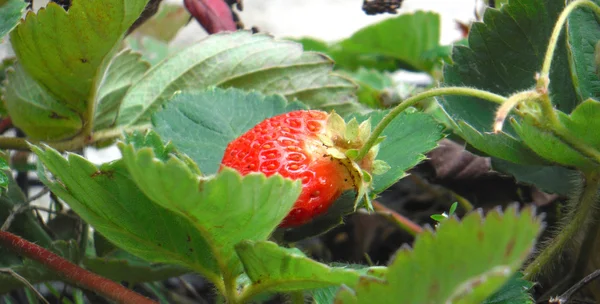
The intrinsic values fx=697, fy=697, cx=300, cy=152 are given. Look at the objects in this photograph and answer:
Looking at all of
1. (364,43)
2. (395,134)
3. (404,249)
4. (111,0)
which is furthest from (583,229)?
(364,43)

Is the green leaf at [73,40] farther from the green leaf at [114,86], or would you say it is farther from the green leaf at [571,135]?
the green leaf at [571,135]

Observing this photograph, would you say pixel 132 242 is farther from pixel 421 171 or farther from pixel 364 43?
pixel 364 43

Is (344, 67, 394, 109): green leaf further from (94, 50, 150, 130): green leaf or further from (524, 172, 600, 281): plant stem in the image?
(524, 172, 600, 281): plant stem

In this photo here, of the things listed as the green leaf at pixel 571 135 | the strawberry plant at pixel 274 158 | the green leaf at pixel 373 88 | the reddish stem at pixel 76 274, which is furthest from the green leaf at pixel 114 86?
the green leaf at pixel 571 135

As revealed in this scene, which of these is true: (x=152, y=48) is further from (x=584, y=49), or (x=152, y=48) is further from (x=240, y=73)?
(x=584, y=49)

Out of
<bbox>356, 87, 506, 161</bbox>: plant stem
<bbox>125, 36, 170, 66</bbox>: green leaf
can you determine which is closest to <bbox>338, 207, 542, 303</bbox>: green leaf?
<bbox>356, 87, 506, 161</bbox>: plant stem

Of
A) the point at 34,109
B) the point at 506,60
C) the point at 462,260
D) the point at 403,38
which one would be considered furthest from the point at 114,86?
the point at 403,38
